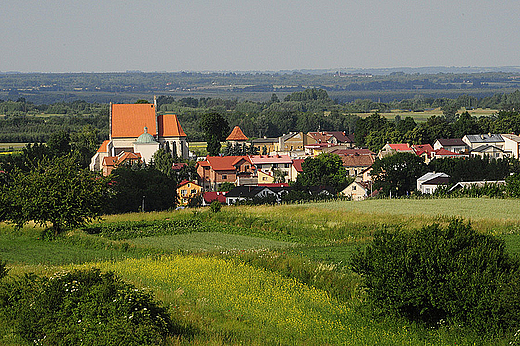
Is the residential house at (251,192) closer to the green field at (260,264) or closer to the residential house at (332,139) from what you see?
the green field at (260,264)

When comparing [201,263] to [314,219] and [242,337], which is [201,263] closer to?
[242,337]

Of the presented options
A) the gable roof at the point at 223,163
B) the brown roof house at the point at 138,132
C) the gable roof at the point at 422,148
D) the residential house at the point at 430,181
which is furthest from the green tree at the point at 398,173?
the brown roof house at the point at 138,132

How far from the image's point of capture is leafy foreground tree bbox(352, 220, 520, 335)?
29.6 ft

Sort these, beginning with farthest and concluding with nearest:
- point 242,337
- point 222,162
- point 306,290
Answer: point 222,162 < point 306,290 < point 242,337

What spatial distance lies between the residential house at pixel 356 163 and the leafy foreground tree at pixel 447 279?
6094cm

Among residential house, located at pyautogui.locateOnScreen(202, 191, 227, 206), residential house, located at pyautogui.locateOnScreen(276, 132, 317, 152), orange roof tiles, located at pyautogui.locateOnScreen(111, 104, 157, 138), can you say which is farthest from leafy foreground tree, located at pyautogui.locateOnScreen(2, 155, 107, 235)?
residential house, located at pyautogui.locateOnScreen(276, 132, 317, 152)

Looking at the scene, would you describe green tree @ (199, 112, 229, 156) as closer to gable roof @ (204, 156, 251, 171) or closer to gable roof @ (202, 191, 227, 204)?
gable roof @ (204, 156, 251, 171)

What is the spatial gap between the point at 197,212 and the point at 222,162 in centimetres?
3717

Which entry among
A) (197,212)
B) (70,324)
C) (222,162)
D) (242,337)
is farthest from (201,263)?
(222,162)

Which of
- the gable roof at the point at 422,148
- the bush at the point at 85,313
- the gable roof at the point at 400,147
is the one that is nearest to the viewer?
the bush at the point at 85,313

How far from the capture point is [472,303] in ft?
30.3

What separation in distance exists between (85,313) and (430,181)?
45203 millimetres

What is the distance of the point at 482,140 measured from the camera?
263ft

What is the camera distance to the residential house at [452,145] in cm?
7762
